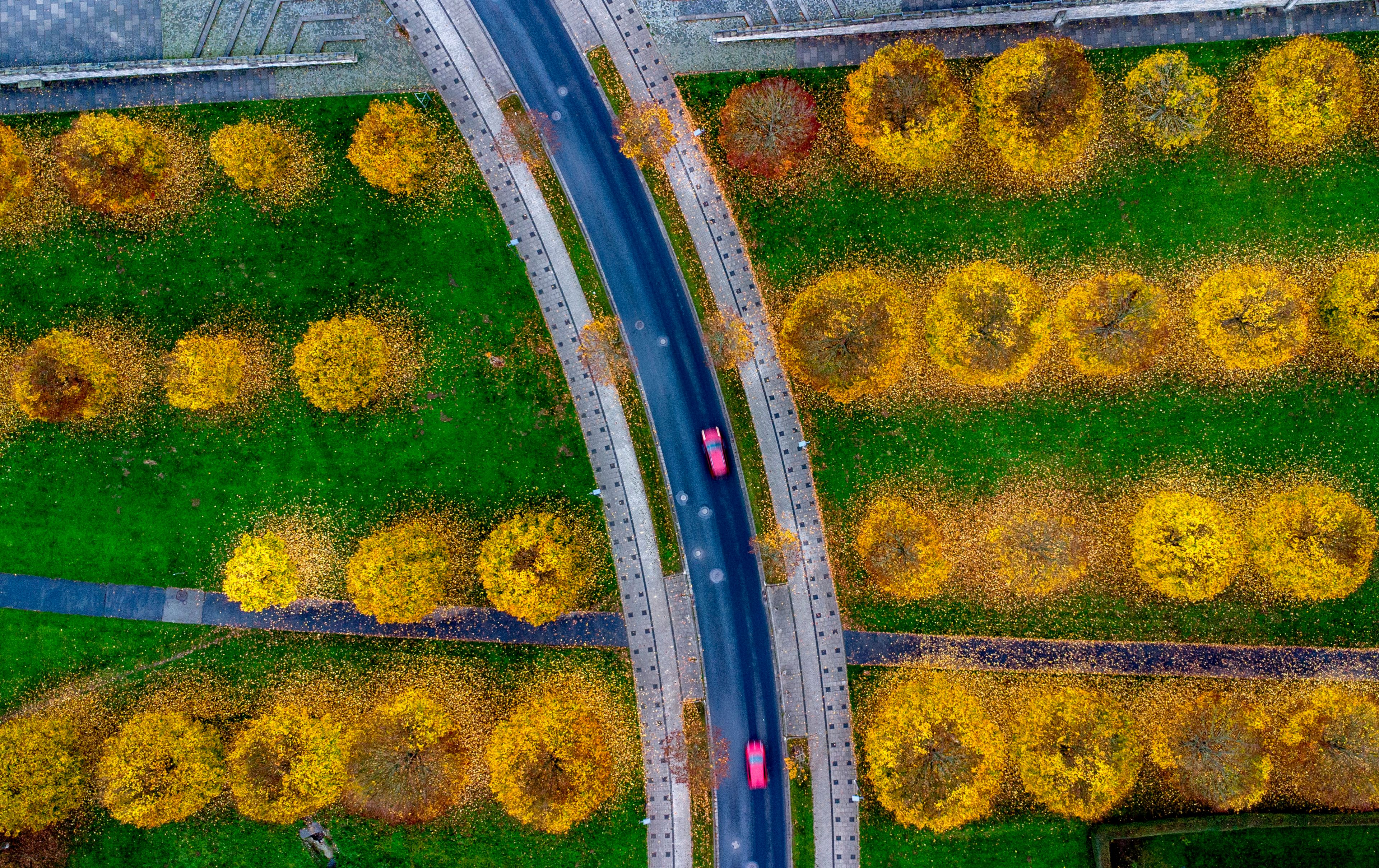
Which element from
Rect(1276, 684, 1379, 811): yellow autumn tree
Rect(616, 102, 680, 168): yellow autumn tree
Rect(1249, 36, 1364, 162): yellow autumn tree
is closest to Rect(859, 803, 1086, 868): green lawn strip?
Rect(1276, 684, 1379, 811): yellow autumn tree

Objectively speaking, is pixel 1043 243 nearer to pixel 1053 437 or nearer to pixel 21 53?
pixel 1053 437

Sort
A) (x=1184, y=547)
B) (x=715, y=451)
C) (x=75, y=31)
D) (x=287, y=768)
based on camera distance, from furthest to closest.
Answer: (x=75, y=31) < (x=715, y=451) < (x=287, y=768) < (x=1184, y=547)

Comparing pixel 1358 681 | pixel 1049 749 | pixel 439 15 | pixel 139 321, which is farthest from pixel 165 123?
pixel 1358 681

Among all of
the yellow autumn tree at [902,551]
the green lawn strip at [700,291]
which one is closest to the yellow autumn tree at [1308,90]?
the yellow autumn tree at [902,551]

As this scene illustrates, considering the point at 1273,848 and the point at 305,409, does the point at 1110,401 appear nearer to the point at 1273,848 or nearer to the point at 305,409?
the point at 1273,848

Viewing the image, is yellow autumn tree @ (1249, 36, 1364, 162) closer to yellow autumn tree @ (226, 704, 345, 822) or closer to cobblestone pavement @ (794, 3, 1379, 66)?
cobblestone pavement @ (794, 3, 1379, 66)

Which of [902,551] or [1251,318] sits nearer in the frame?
[1251,318]

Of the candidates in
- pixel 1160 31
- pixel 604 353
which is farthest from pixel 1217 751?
pixel 1160 31
